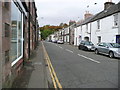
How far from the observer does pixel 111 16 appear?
21250 mm

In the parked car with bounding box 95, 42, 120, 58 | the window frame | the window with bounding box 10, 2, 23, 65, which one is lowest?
the parked car with bounding box 95, 42, 120, 58

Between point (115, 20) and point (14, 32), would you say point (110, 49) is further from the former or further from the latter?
point (14, 32)

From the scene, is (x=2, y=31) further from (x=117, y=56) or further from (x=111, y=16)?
(x=111, y=16)

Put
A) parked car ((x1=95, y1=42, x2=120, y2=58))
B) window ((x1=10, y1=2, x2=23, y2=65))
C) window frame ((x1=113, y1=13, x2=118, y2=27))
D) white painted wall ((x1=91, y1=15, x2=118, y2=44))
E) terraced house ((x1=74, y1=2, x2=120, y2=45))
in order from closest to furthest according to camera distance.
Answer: window ((x1=10, y1=2, x2=23, y2=65)) → parked car ((x1=95, y1=42, x2=120, y2=58)) → terraced house ((x1=74, y1=2, x2=120, y2=45)) → window frame ((x1=113, y1=13, x2=118, y2=27)) → white painted wall ((x1=91, y1=15, x2=118, y2=44))

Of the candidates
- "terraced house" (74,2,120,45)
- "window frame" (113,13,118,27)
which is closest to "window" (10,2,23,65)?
"terraced house" (74,2,120,45)

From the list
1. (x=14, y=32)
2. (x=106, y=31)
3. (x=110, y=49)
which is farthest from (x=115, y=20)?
(x=14, y=32)

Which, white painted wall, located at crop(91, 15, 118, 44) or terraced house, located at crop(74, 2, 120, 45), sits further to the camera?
white painted wall, located at crop(91, 15, 118, 44)

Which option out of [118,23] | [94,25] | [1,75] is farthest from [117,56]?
[94,25]

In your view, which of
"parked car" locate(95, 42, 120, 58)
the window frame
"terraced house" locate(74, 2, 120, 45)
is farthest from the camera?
the window frame

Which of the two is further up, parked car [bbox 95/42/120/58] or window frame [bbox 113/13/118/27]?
window frame [bbox 113/13/118/27]

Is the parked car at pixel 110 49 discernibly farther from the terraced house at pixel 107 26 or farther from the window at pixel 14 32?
the window at pixel 14 32

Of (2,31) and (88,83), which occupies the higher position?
(2,31)

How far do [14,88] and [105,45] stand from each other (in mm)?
13366

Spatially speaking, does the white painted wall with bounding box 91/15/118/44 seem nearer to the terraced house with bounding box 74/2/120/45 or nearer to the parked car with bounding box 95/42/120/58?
A: the terraced house with bounding box 74/2/120/45
